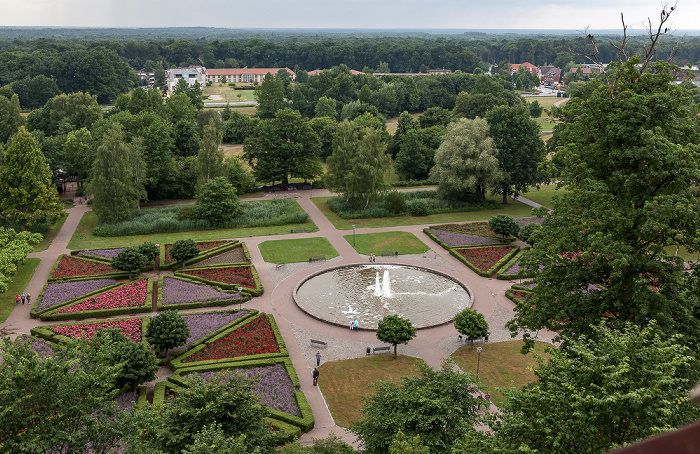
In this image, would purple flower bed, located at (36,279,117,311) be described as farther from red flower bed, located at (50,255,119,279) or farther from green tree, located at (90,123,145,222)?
green tree, located at (90,123,145,222)

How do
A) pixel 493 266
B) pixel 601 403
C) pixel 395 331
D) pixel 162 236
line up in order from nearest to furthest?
1. pixel 601 403
2. pixel 395 331
3. pixel 493 266
4. pixel 162 236

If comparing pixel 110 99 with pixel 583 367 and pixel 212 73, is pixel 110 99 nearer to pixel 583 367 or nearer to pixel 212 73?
pixel 212 73

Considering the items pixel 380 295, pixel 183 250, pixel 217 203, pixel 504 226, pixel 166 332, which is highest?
pixel 504 226

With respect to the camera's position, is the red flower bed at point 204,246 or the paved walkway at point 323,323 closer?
the paved walkway at point 323,323

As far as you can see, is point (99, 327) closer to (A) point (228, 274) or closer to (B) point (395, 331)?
(A) point (228, 274)

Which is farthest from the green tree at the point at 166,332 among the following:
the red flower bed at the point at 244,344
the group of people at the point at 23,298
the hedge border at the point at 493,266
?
the hedge border at the point at 493,266

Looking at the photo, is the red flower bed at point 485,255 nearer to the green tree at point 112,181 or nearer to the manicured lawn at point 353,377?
the manicured lawn at point 353,377

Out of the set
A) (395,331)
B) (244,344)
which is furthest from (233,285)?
(395,331)

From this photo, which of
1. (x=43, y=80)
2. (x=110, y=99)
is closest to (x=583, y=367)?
(x=43, y=80)
